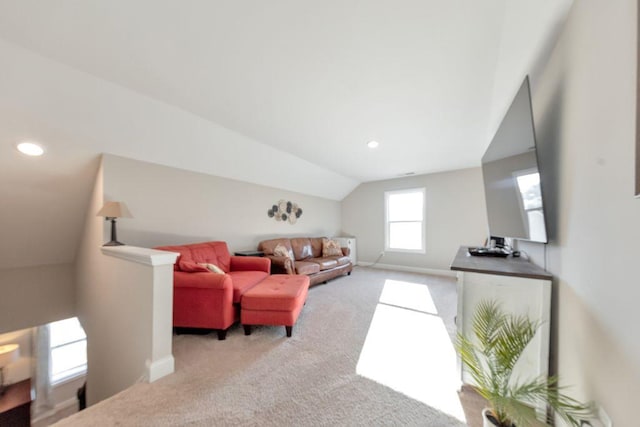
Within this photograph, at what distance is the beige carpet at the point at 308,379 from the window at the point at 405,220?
2534 mm

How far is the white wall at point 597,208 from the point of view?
69cm

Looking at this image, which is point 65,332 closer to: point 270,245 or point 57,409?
point 57,409

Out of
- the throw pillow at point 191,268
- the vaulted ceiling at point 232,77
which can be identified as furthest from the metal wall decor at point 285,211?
the throw pillow at point 191,268

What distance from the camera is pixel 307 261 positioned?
13.2ft

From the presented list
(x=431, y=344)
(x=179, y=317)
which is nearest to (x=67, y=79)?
(x=179, y=317)

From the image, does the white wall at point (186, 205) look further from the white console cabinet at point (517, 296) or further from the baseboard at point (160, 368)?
the white console cabinet at point (517, 296)

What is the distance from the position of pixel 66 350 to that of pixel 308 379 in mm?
4703

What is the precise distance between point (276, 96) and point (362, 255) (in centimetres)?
464

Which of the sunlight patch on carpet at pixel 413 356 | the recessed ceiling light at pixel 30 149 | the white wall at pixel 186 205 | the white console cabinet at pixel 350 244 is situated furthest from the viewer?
the white console cabinet at pixel 350 244

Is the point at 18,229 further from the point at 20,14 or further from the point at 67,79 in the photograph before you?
the point at 20,14

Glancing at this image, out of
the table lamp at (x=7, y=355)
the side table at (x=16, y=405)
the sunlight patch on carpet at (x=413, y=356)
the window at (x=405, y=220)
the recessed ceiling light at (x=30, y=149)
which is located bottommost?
the side table at (x=16, y=405)

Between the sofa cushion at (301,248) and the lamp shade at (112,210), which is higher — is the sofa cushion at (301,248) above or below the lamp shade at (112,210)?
below

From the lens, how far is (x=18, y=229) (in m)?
2.65

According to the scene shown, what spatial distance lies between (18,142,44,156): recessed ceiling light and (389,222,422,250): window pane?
5724 millimetres
